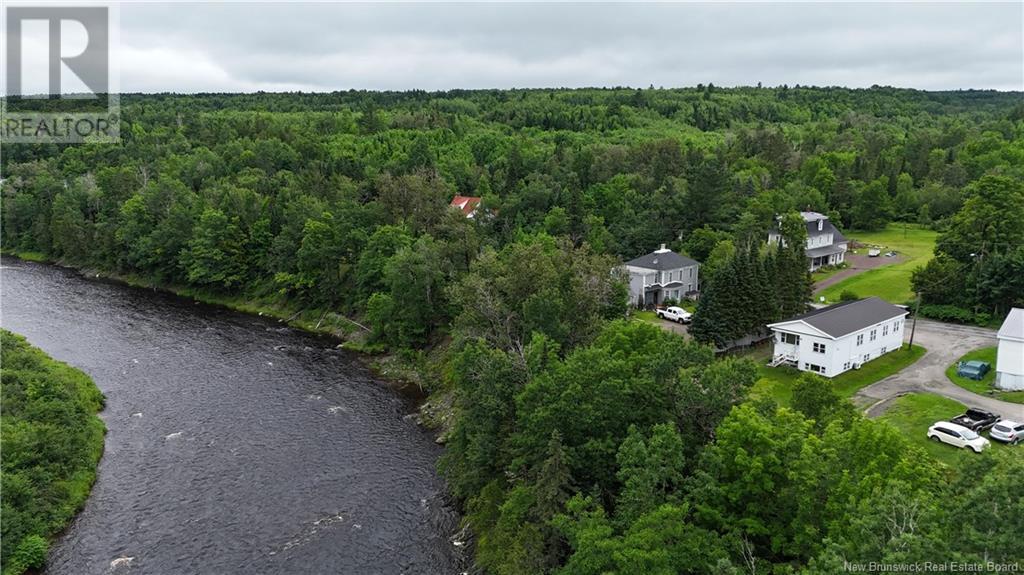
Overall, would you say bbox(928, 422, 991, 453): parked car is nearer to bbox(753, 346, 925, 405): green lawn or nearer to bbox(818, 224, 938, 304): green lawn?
bbox(753, 346, 925, 405): green lawn

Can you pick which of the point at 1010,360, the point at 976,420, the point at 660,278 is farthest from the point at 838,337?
the point at 660,278

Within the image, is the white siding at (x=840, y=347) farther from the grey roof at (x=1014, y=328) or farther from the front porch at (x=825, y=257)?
the front porch at (x=825, y=257)

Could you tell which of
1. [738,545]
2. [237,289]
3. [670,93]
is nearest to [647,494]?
[738,545]

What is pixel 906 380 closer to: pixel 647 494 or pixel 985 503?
pixel 647 494

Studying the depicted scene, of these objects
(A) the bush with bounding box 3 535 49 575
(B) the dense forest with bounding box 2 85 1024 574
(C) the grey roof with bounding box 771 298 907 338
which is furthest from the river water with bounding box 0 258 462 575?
(C) the grey roof with bounding box 771 298 907 338

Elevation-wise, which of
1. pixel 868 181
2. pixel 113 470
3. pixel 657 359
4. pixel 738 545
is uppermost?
pixel 868 181

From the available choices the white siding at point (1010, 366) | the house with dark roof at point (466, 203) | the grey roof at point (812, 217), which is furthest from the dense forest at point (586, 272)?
the white siding at point (1010, 366)

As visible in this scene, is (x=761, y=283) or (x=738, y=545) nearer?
(x=738, y=545)
